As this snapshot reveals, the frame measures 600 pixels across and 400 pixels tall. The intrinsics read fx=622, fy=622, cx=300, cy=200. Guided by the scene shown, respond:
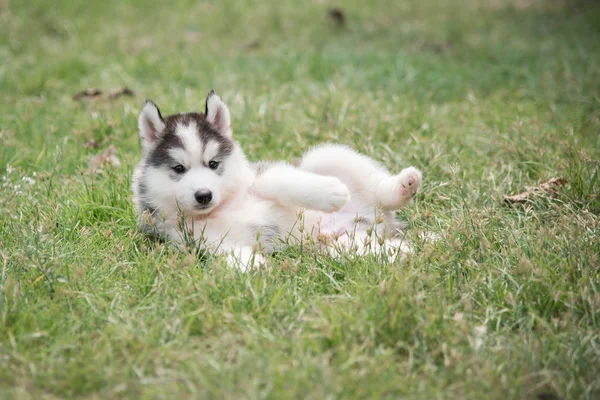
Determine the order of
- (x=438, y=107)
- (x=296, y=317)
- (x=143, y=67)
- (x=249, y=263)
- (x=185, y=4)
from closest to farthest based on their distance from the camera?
(x=296, y=317), (x=249, y=263), (x=438, y=107), (x=143, y=67), (x=185, y=4)

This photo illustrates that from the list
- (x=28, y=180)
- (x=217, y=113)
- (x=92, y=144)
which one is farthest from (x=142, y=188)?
(x=92, y=144)

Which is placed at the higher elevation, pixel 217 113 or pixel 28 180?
pixel 28 180

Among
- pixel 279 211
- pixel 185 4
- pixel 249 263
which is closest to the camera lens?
pixel 249 263

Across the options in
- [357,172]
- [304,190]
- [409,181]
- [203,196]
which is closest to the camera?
[203,196]

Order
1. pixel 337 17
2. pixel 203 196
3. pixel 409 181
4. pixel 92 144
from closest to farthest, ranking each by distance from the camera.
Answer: pixel 203 196
pixel 409 181
pixel 92 144
pixel 337 17

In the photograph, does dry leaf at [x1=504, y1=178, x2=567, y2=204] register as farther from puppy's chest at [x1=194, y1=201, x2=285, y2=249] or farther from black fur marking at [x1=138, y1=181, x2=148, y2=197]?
black fur marking at [x1=138, y1=181, x2=148, y2=197]

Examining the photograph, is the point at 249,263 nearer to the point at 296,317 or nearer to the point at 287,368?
the point at 296,317

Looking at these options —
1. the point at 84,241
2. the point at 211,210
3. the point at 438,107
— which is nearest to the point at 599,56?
the point at 438,107

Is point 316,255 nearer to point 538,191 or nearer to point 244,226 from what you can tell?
point 244,226
